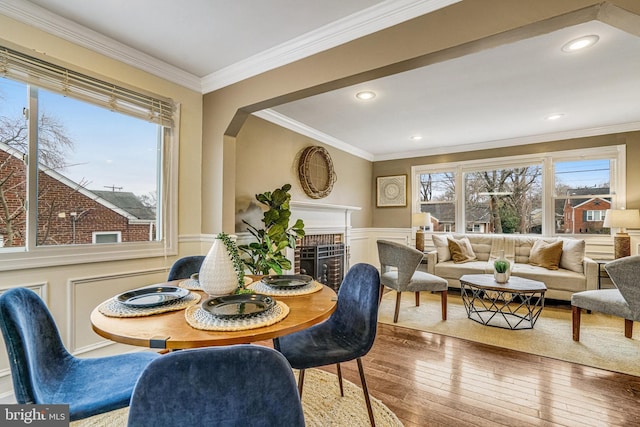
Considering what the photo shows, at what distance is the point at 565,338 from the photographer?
2854mm

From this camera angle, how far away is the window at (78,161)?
6.16 ft

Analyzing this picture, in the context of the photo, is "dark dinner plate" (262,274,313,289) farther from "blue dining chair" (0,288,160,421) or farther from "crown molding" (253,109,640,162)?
"crown molding" (253,109,640,162)

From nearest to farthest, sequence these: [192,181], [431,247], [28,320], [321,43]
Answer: [28,320] → [321,43] → [192,181] → [431,247]

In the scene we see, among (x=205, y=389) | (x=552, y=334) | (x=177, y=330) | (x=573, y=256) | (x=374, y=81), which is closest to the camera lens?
(x=205, y=389)

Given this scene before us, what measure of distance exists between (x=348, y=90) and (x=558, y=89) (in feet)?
6.89

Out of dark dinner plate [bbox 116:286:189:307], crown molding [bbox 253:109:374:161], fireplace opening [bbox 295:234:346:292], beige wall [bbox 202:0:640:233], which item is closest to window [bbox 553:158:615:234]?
crown molding [bbox 253:109:374:161]

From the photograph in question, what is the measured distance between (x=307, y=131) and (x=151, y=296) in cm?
327

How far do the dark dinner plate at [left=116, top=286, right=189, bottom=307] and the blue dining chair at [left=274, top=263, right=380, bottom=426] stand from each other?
1.80ft

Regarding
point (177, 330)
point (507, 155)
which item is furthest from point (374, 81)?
point (507, 155)

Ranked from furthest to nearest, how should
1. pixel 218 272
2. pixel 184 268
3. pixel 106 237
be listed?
pixel 106 237 → pixel 184 268 → pixel 218 272

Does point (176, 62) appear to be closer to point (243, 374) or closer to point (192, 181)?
point (192, 181)

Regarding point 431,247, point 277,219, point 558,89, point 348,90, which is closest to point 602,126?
point 558,89

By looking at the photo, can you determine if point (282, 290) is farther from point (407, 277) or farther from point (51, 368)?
point (407, 277)

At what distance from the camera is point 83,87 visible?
2121mm
